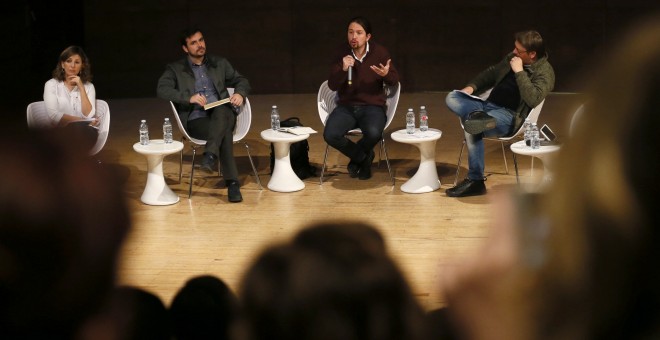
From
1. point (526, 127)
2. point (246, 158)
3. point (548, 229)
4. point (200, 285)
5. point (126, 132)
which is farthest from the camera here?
point (126, 132)

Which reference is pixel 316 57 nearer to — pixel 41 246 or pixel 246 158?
pixel 246 158

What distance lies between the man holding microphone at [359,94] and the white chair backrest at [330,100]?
0.09 m

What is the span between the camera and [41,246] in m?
0.92

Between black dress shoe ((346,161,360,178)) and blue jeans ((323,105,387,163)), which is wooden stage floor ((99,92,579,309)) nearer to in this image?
black dress shoe ((346,161,360,178))

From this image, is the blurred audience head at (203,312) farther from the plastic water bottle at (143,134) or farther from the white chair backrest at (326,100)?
the white chair backrest at (326,100)

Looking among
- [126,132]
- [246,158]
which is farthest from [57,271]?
[126,132]

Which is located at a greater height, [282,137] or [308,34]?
[308,34]

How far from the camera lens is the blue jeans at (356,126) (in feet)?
23.6

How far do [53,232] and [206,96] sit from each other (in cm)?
642

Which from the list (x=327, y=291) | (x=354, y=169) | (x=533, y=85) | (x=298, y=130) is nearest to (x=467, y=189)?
(x=533, y=85)

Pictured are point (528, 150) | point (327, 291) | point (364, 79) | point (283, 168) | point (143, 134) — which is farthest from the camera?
point (364, 79)

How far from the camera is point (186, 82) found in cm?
719

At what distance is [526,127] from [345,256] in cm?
594

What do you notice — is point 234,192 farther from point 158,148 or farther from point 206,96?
point 206,96
